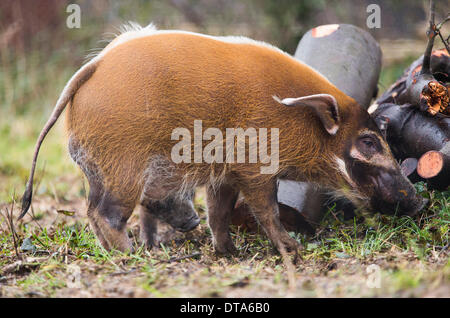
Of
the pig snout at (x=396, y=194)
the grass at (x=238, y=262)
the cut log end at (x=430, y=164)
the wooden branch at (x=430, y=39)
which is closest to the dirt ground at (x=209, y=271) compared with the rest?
the grass at (x=238, y=262)

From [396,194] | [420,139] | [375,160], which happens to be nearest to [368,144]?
[375,160]

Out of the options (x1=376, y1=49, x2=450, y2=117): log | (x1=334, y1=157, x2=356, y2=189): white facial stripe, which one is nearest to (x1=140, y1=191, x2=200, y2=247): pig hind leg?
(x1=334, y1=157, x2=356, y2=189): white facial stripe

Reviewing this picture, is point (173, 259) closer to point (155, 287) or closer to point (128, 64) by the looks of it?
point (155, 287)

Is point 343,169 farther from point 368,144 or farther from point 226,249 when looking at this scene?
point 226,249

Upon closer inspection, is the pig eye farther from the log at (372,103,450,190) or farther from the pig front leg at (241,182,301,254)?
the pig front leg at (241,182,301,254)

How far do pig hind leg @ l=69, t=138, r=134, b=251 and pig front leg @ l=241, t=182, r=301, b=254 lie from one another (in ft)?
2.61

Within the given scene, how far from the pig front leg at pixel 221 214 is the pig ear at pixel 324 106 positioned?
2.64 feet

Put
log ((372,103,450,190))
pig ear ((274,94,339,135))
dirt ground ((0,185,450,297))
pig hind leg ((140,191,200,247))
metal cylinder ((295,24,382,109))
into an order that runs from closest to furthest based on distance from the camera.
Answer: dirt ground ((0,185,450,297))
pig ear ((274,94,339,135))
log ((372,103,450,190))
pig hind leg ((140,191,200,247))
metal cylinder ((295,24,382,109))

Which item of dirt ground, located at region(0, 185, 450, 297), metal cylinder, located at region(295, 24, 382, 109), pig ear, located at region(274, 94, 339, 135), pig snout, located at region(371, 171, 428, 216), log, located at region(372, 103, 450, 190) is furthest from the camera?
metal cylinder, located at region(295, 24, 382, 109)

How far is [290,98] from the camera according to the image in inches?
130

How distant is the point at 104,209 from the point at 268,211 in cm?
107

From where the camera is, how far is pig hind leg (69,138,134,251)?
335 centimetres
